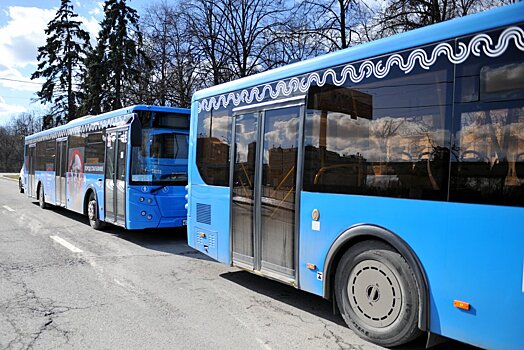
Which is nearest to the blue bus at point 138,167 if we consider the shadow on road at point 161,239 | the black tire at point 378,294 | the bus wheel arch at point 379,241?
the shadow on road at point 161,239

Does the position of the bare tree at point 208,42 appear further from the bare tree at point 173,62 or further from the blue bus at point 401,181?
the blue bus at point 401,181

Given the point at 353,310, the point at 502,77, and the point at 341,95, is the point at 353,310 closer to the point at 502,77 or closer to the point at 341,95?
the point at 341,95

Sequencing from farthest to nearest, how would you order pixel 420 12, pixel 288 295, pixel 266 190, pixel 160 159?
pixel 420 12
pixel 160 159
pixel 288 295
pixel 266 190

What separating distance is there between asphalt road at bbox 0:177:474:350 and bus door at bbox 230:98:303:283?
0.60 meters

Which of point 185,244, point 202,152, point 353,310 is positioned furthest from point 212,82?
point 353,310

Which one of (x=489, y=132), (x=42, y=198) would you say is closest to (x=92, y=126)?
(x=42, y=198)

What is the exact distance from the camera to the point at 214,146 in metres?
6.57

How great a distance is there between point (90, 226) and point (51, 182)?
169 inches

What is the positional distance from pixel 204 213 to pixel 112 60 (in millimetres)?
27342

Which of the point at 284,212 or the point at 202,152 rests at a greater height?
the point at 202,152

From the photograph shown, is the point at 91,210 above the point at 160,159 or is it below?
below

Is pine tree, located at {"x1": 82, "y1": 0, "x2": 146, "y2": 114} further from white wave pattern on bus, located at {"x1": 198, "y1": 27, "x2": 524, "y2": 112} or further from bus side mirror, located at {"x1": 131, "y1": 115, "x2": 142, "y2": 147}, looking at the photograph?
white wave pattern on bus, located at {"x1": 198, "y1": 27, "x2": 524, "y2": 112}

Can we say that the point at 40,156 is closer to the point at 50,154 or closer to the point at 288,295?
the point at 50,154

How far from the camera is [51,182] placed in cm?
1504
